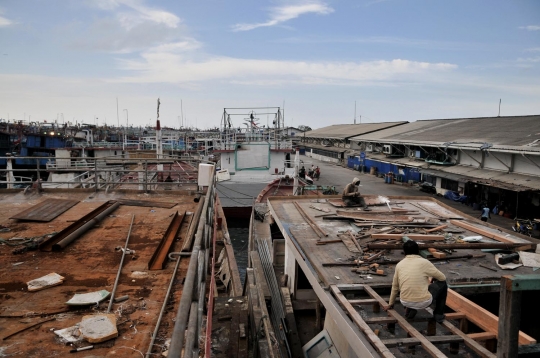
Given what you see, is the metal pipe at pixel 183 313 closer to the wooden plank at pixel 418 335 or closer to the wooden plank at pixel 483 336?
the wooden plank at pixel 418 335

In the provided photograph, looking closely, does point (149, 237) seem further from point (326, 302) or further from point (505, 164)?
point (505, 164)

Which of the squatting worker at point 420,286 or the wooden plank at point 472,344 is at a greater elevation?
the squatting worker at point 420,286

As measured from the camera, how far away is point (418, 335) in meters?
4.76

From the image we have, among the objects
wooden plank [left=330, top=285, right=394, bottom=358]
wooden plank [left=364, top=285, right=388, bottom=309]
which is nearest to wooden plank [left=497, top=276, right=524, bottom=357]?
wooden plank [left=330, top=285, right=394, bottom=358]

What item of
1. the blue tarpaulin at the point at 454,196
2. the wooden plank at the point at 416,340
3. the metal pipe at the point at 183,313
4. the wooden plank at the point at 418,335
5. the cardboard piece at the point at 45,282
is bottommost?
the blue tarpaulin at the point at 454,196

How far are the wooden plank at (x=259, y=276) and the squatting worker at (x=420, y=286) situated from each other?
21.4 feet

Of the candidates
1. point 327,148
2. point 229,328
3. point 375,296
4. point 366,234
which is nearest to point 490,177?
point 366,234

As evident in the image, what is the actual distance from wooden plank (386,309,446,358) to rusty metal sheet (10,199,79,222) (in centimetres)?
700

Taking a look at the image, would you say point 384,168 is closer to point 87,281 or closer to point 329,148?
point 329,148

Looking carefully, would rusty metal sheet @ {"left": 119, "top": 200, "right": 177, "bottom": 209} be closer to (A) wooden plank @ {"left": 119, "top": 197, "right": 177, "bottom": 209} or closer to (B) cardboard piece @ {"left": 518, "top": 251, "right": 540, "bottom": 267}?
(A) wooden plank @ {"left": 119, "top": 197, "right": 177, "bottom": 209}

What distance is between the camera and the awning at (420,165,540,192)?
66.2 ft

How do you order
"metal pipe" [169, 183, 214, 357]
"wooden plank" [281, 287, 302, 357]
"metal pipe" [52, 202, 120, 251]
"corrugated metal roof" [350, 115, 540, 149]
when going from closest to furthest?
"metal pipe" [169, 183, 214, 357]
"metal pipe" [52, 202, 120, 251]
"wooden plank" [281, 287, 302, 357]
"corrugated metal roof" [350, 115, 540, 149]

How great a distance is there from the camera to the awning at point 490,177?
20.2 metres

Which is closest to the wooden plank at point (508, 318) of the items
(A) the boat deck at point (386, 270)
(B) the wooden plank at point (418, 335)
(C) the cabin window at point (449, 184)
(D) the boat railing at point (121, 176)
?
(A) the boat deck at point (386, 270)
